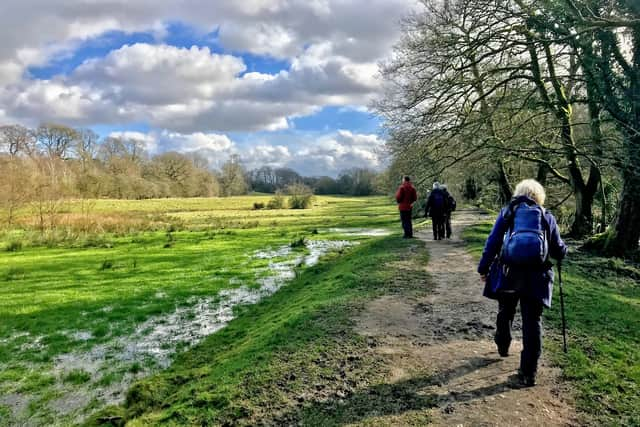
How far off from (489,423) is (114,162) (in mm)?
85516

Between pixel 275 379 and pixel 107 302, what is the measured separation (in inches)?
351

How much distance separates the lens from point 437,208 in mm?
15344

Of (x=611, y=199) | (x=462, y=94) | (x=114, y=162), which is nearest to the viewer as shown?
(x=462, y=94)

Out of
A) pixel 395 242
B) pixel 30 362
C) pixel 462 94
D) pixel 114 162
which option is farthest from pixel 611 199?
pixel 114 162

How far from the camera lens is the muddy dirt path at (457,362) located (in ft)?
13.5

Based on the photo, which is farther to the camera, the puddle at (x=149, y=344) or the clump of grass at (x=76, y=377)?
the clump of grass at (x=76, y=377)

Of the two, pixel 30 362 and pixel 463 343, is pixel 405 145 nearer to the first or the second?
pixel 463 343

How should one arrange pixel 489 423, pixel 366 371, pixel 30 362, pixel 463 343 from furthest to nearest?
pixel 30 362
pixel 463 343
pixel 366 371
pixel 489 423

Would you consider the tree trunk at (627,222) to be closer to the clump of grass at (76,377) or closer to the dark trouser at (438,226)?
the dark trouser at (438,226)

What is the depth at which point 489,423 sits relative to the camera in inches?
156

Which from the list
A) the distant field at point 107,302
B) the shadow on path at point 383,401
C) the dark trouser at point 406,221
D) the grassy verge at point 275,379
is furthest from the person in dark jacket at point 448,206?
the shadow on path at point 383,401

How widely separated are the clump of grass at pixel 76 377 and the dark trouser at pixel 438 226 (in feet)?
40.9

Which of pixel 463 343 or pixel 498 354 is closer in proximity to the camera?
pixel 498 354

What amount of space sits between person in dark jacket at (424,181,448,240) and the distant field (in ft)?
16.8
